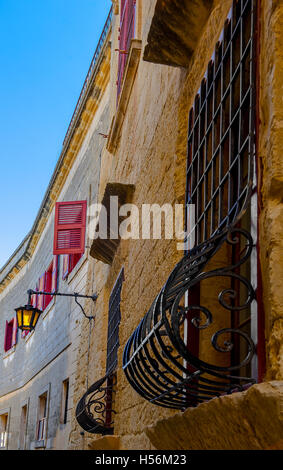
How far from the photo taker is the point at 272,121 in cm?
259

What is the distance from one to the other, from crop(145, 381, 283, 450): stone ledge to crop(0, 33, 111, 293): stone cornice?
9.27 metres

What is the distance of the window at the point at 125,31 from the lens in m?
8.46

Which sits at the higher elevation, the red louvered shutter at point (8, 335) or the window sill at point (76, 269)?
the red louvered shutter at point (8, 335)

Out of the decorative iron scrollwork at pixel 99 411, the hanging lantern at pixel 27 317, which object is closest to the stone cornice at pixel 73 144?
the hanging lantern at pixel 27 317

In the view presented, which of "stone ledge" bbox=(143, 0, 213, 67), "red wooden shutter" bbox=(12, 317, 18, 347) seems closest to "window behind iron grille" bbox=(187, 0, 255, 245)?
"stone ledge" bbox=(143, 0, 213, 67)

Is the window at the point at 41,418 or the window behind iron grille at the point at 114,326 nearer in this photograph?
the window behind iron grille at the point at 114,326

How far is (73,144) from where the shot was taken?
14492 mm

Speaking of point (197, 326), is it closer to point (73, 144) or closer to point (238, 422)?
point (238, 422)

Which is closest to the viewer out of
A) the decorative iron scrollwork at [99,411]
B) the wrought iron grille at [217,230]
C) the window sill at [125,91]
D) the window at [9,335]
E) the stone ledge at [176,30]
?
the wrought iron grille at [217,230]

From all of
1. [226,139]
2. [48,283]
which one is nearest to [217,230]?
[226,139]

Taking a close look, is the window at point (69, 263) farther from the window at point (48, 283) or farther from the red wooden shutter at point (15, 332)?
the red wooden shutter at point (15, 332)

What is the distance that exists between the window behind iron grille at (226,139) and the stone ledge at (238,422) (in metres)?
0.45

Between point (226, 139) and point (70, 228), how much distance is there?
883 cm

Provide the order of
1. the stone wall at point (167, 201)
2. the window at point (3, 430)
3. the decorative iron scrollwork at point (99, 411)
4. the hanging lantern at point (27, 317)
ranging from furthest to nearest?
the window at point (3, 430) < the hanging lantern at point (27, 317) < the decorative iron scrollwork at point (99, 411) < the stone wall at point (167, 201)
